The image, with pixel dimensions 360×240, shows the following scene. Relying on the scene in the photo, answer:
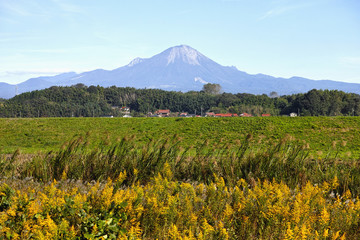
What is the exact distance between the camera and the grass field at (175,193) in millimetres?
3988

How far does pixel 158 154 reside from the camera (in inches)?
282

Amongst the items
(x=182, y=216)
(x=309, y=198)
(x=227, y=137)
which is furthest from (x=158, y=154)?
(x=227, y=137)

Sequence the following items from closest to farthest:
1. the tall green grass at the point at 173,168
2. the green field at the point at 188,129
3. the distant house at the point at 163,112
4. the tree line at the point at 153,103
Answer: the tall green grass at the point at 173,168, the green field at the point at 188,129, the tree line at the point at 153,103, the distant house at the point at 163,112

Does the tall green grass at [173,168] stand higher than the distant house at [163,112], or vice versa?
the tall green grass at [173,168]

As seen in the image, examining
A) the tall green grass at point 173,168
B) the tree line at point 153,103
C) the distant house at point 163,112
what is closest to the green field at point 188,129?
the tall green grass at point 173,168

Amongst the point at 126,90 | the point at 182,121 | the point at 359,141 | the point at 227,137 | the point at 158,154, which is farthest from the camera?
the point at 126,90

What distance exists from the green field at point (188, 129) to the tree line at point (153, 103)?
35.7 meters

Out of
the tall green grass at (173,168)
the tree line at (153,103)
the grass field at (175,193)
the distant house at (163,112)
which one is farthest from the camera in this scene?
the distant house at (163,112)

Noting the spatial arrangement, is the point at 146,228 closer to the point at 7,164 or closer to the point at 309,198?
the point at 309,198

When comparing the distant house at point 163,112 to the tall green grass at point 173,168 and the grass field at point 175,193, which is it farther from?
the tall green grass at point 173,168

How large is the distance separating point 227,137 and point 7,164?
13.8 metres

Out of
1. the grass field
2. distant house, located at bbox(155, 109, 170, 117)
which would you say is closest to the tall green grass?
the grass field

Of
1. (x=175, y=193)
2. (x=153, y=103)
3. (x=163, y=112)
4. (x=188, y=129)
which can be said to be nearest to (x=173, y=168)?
(x=175, y=193)

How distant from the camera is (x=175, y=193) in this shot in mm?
5395
